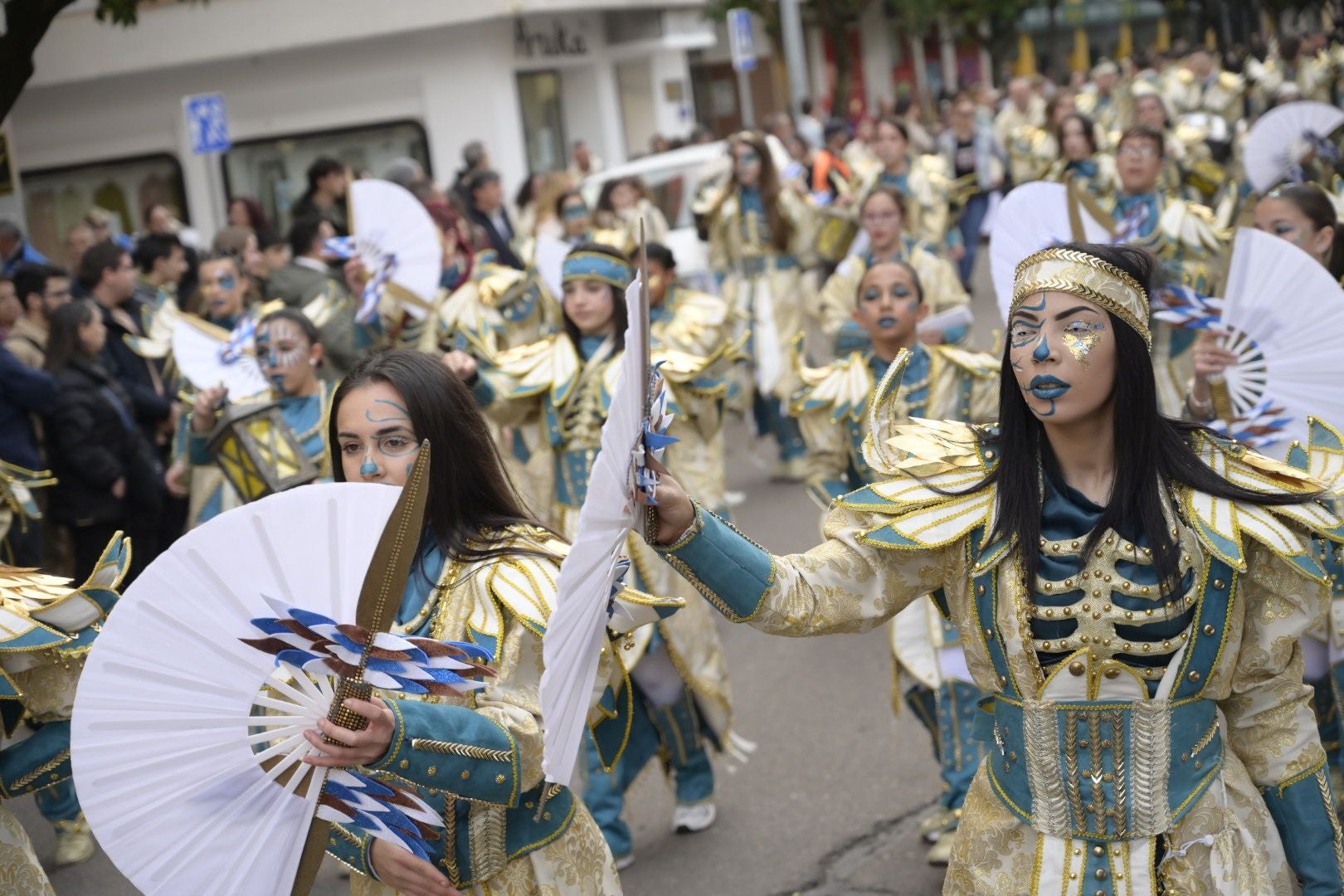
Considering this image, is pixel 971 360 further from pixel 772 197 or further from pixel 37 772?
pixel 772 197

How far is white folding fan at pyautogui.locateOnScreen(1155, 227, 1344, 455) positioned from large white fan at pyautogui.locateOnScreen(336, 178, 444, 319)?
4.61 m

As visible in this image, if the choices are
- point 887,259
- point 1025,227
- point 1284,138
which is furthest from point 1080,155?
point 1025,227

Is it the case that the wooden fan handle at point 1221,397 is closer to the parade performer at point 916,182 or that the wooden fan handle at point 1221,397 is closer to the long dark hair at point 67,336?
the long dark hair at point 67,336

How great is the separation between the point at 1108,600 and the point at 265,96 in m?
22.3

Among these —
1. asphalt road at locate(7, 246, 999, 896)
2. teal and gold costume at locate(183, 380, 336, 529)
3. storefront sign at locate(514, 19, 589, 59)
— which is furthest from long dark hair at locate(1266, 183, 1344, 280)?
storefront sign at locate(514, 19, 589, 59)

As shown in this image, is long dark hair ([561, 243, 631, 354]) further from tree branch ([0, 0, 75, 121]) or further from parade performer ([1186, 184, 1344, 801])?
tree branch ([0, 0, 75, 121])

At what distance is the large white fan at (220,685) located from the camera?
8.33ft

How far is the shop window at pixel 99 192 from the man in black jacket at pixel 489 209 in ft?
40.3

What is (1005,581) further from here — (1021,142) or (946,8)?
(946,8)

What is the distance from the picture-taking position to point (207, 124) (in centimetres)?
1394

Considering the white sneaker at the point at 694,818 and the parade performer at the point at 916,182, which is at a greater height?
the parade performer at the point at 916,182

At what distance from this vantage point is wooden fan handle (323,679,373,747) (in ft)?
8.61

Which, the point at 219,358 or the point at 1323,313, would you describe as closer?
the point at 1323,313

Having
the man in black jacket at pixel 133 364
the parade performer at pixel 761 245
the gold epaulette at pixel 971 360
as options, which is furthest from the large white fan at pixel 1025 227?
the parade performer at pixel 761 245
